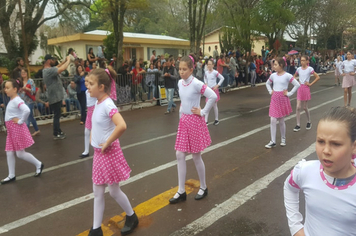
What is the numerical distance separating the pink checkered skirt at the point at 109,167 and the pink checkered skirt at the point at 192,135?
108 centimetres

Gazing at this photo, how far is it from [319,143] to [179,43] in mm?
32835

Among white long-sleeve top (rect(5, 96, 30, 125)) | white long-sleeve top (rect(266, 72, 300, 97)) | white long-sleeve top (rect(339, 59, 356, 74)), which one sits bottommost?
white long-sleeve top (rect(5, 96, 30, 125))

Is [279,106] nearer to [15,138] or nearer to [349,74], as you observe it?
[15,138]

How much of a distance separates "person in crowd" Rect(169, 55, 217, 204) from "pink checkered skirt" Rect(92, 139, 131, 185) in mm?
1086

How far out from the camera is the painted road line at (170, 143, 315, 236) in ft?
11.7

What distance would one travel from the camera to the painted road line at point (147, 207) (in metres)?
3.66

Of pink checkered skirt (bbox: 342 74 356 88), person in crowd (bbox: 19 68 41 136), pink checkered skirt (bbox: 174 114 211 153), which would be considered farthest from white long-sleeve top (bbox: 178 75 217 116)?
pink checkered skirt (bbox: 342 74 356 88)

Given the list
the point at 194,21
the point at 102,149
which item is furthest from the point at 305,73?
the point at 194,21

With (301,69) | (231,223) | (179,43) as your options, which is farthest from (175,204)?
(179,43)

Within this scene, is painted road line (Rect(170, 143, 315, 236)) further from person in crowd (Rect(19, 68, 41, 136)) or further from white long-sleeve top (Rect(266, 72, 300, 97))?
person in crowd (Rect(19, 68, 41, 136))

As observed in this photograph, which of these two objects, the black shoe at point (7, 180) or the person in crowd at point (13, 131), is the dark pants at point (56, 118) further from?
the black shoe at point (7, 180)

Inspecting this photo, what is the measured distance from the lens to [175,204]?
4.23 metres

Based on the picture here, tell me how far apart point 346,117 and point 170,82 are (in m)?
10.7

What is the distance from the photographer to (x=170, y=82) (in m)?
12.2
